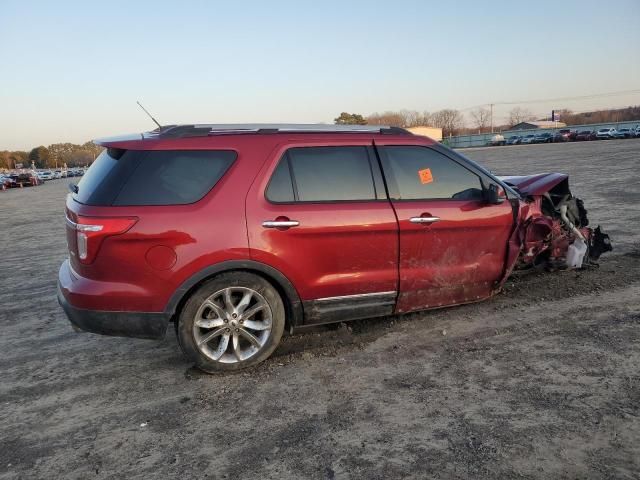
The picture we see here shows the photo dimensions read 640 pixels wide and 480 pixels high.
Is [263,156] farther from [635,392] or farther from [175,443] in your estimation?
[635,392]

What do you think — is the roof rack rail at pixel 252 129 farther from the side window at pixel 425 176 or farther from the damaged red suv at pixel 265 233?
the side window at pixel 425 176

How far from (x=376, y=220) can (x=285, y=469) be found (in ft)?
6.73

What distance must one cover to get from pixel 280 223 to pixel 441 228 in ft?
4.72

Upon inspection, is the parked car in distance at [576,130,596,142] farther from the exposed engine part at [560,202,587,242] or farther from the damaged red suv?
the damaged red suv

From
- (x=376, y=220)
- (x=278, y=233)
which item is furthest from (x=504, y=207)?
(x=278, y=233)

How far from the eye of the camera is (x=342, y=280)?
400cm

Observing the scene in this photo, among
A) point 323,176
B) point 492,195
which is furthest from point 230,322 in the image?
point 492,195

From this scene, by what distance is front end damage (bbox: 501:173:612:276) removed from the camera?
4.91 meters

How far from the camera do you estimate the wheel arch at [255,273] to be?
11.7 ft

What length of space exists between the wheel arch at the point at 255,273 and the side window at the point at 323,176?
1.80 feet

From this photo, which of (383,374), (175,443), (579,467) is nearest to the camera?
(579,467)

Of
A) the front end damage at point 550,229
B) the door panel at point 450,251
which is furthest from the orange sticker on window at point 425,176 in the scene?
the front end damage at point 550,229

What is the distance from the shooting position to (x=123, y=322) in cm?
357

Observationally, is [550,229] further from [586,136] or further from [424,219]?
[586,136]
